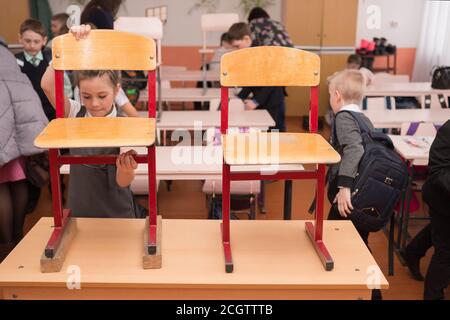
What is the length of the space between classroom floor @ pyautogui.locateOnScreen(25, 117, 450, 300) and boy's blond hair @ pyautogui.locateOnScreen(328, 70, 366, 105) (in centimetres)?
104

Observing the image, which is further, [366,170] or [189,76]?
[189,76]

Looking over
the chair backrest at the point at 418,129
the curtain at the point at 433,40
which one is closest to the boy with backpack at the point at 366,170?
the chair backrest at the point at 418,129

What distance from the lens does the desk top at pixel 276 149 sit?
1.52 meters

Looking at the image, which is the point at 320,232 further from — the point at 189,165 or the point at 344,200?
the point at 189,165

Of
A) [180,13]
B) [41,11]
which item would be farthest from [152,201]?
[41,11]

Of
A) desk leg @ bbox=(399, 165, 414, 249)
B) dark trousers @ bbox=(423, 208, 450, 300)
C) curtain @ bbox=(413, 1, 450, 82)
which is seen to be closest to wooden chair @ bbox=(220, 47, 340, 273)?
dark trousers @ bbox=(423, 208, 450, 300)

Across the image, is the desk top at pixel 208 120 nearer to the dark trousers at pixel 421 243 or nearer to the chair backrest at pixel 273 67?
the dark trousers at pixel 421 243

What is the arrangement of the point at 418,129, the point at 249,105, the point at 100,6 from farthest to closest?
the point at 249,105
the point at 100,6
the point at 418,129

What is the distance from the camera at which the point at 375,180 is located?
2191mm

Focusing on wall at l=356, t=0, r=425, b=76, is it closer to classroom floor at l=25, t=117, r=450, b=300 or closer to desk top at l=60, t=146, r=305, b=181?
classroom floor at l=25, t=117, r=450, b=300

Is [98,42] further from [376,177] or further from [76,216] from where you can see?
[376,177]

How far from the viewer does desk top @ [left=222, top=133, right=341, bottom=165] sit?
1521 mm

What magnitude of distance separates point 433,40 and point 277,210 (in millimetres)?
3887

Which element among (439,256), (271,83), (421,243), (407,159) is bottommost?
(421,243)
